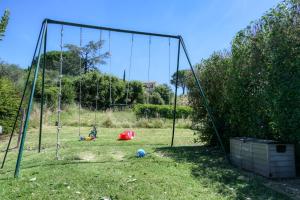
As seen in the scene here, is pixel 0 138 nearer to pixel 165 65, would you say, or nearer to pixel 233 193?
pixel 165 65

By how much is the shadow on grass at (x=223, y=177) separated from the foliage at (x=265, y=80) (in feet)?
3.30

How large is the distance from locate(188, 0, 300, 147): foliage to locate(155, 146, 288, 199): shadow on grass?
1.01 meters

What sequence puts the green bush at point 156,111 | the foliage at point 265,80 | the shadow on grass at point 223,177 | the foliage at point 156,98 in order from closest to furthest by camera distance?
1. the shadow on grass at point 223,177
2. the foliage at point 265,80
3. the green bush at point 156,111
4. the foliage at point 156,98

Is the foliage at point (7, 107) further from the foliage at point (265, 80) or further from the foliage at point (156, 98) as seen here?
the foliage at point (156, 98)

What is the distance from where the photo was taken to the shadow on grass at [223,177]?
4.46 meters

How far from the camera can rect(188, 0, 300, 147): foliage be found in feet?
17.7

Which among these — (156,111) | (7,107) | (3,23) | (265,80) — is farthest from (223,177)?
(156,111)

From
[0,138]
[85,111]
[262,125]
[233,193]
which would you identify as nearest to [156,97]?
[85,111]

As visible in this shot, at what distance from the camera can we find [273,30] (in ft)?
19.5

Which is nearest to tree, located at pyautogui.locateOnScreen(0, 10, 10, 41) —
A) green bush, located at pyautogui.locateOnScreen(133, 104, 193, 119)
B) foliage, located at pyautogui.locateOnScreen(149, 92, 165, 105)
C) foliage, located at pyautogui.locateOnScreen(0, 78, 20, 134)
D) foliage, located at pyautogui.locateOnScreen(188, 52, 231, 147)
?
foliage, located at pyautogui.locateOnScreen(188, 52, 231, 147)

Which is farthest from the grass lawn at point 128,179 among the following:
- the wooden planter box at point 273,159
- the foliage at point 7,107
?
the foliage at point 7,107

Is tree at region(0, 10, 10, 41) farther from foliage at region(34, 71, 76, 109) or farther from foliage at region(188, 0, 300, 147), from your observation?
foliage at region(34, 71, 76, 109)

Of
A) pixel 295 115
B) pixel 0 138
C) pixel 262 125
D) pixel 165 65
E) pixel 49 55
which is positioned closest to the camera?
pixel 295 115

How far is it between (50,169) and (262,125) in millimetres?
4499
